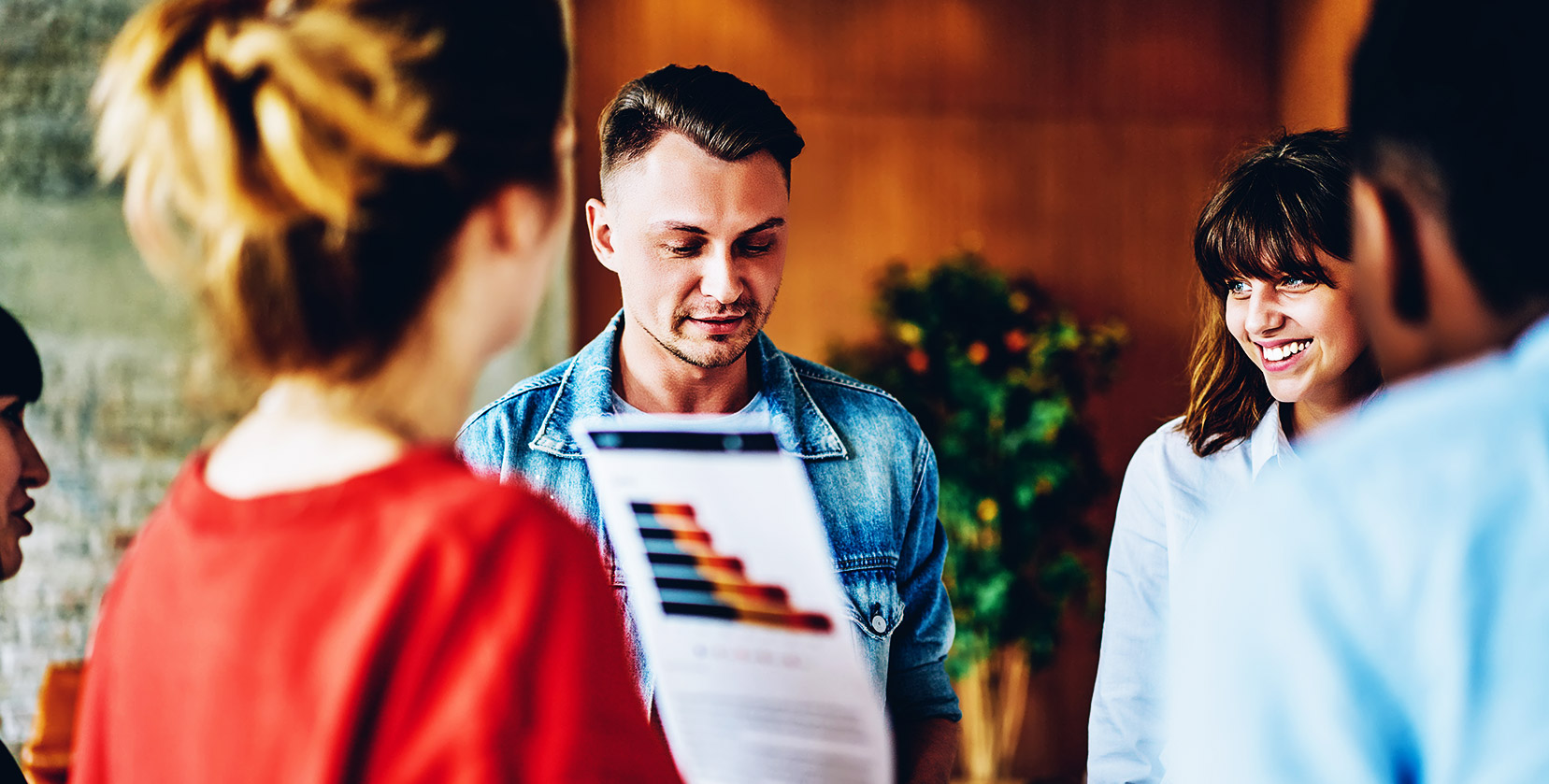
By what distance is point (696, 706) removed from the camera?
809mm

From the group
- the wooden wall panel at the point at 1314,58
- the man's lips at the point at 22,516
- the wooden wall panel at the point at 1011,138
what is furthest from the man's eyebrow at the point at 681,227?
the wooden wall panel at the point at 1314,58

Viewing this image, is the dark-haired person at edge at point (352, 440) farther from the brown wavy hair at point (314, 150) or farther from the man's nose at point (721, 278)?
the man's nose at point (721, 278)

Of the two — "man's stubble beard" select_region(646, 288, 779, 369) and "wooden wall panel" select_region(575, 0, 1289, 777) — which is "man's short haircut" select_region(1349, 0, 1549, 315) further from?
"wooden wall panel" select_region(575, 0, 1289, 777)

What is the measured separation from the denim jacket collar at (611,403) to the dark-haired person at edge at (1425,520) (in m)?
0.90

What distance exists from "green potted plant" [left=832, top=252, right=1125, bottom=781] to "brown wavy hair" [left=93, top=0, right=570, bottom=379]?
344 centimetres

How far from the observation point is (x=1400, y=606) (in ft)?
1.49

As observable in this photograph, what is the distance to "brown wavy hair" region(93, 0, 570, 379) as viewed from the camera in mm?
550

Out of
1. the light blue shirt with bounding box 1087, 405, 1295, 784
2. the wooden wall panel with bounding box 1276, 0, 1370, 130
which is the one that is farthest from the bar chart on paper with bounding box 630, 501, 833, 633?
the wooden wall panel with bounding box 1276, 0, 1370, 130

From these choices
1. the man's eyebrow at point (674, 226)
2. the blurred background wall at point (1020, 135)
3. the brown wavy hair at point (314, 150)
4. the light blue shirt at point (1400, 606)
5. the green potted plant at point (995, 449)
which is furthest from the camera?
the blurred background wall at point (1020, 135)

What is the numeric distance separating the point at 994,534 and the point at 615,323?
9.25ft

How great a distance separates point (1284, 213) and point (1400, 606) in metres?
1.13

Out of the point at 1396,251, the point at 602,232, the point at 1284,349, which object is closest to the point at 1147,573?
the point at 1284,349

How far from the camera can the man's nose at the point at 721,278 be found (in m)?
1.31

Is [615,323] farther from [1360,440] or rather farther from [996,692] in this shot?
[996,692]
